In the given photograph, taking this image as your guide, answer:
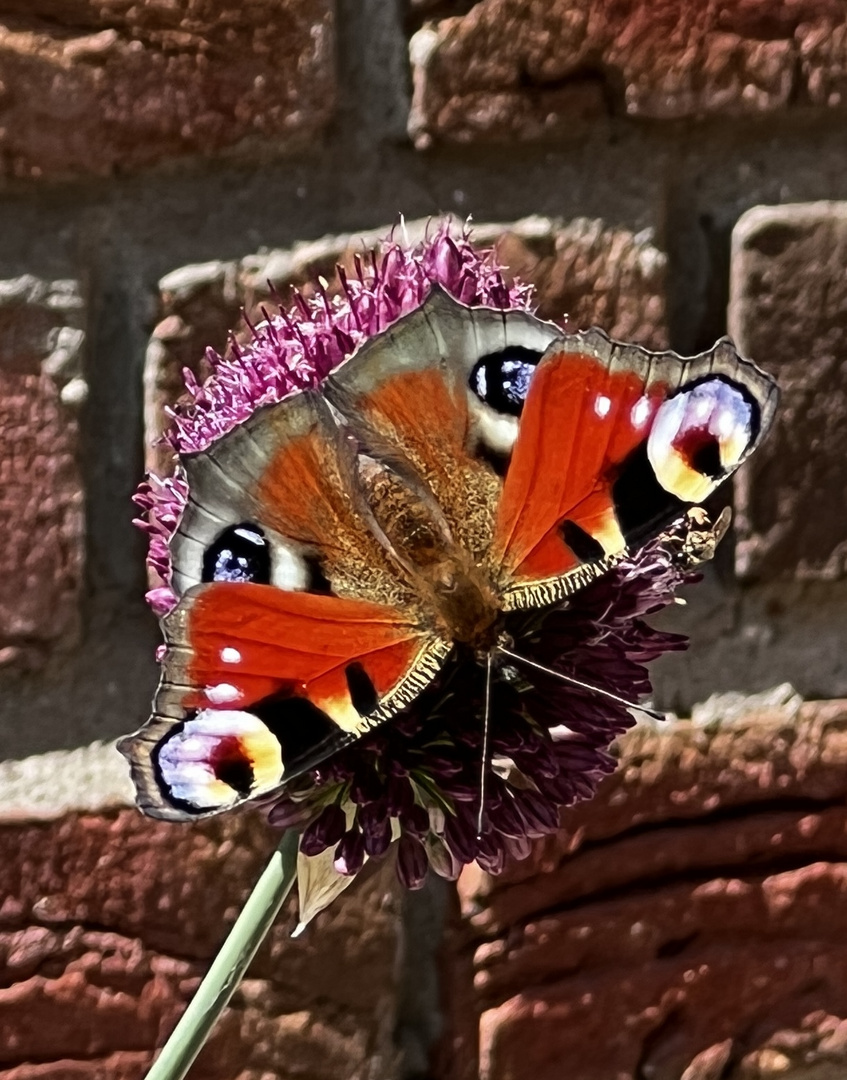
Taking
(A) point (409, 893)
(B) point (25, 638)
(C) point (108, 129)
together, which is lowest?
(A) point (409, 893)

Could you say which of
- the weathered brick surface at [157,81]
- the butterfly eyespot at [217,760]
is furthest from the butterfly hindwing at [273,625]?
the weathered brick surface at [157,81]

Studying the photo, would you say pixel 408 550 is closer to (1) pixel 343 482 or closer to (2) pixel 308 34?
(1) pixel 343 482

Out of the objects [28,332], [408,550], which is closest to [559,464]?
[408,550]

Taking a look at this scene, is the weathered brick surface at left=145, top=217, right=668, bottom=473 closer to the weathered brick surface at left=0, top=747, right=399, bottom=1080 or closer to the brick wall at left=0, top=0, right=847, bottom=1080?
the brick wall at left=0, top=0, right=847, bottom=1080

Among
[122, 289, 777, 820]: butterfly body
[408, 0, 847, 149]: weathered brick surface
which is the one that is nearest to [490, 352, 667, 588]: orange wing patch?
[122, 289, 777, 820]: butterfly body

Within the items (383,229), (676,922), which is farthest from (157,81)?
(676,922)

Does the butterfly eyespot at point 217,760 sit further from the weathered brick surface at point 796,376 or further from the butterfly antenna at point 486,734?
the weathered brick surface at point 796,376
